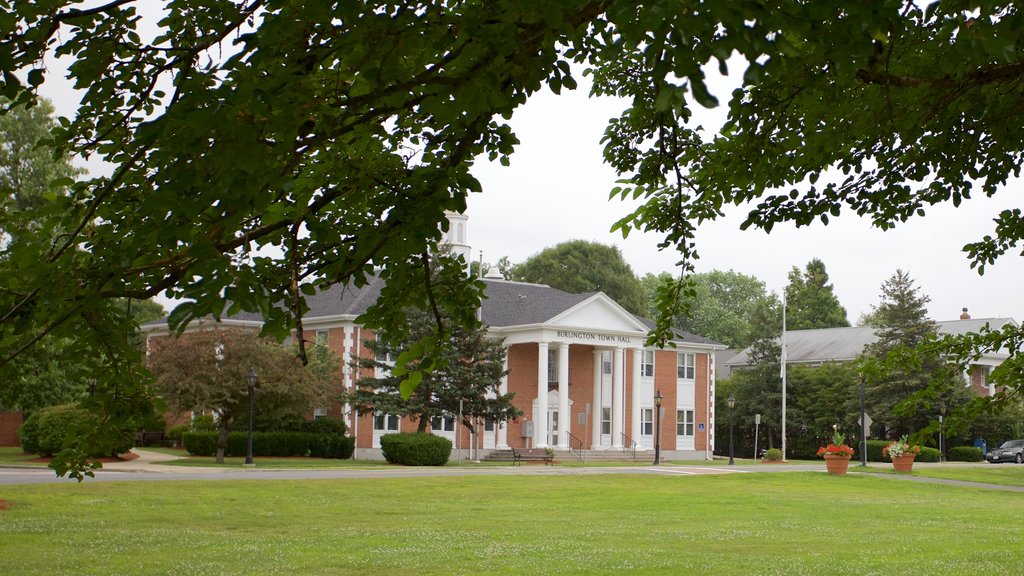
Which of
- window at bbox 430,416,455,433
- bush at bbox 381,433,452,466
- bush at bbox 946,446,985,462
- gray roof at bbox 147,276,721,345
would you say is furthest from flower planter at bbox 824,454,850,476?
bush at bbox 946,446,985,462

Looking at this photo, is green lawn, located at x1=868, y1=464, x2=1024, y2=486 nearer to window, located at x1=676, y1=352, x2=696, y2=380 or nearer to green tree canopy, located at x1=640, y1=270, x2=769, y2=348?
window, located at x1=676, y1=352, x2=696, y2=380

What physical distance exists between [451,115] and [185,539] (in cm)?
1247

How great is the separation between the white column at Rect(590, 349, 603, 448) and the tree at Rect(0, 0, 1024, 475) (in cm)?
4491

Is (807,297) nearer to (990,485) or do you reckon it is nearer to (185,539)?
(990,485)

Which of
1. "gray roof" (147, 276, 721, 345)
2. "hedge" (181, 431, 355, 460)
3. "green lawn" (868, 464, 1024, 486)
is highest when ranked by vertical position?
"gray roof" (147, 276, 721, 345)

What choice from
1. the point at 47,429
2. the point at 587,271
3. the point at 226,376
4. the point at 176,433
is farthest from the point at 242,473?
the point at 587,271

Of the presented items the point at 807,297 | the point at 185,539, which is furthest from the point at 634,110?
the point at 807,297

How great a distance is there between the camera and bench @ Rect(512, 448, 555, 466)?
1806 inches

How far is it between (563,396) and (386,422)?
29.2ft

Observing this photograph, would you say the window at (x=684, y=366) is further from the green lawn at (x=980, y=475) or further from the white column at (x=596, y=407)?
the green lawn at (x=980, y=475)

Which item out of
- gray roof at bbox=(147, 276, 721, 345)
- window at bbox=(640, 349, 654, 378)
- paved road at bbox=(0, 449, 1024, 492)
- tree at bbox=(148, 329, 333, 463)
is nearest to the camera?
paved road at bbox=(0, 449, 1024, 492)

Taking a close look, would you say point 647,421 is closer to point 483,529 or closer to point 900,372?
point 900,372

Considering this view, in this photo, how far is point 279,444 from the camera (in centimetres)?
4319

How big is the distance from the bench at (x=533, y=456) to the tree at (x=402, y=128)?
124 ft
